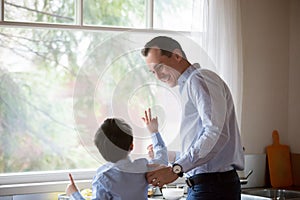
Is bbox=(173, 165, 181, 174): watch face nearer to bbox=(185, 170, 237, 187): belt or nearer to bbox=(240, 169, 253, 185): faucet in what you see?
bbox=(185, 170, 237, 187): belt

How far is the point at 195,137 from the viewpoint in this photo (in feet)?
8.27

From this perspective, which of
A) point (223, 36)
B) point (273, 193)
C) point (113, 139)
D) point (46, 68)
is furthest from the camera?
point (273, 193)

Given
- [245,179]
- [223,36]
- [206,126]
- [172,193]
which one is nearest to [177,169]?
[206,126]

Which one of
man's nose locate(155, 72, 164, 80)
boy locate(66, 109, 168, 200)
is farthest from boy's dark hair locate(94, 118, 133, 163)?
man's nose locate(155, 72, 164, 80)

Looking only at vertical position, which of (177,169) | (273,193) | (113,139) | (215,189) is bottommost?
(273,193)

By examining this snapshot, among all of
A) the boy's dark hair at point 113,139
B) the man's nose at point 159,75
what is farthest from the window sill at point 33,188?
the man's nose at point 159,75

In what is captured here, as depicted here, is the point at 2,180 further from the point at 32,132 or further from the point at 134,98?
the point at 134,98

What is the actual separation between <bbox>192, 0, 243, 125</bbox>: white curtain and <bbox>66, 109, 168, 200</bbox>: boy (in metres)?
1.41

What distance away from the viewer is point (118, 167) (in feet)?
7.82

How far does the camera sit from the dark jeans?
259cm

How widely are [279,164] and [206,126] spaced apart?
74.3 inches

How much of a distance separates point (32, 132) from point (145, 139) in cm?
117

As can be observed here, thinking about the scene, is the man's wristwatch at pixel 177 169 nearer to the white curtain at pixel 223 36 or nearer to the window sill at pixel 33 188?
the window sill at pixel 33 188

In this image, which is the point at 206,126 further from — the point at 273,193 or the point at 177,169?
the point at 273,193
